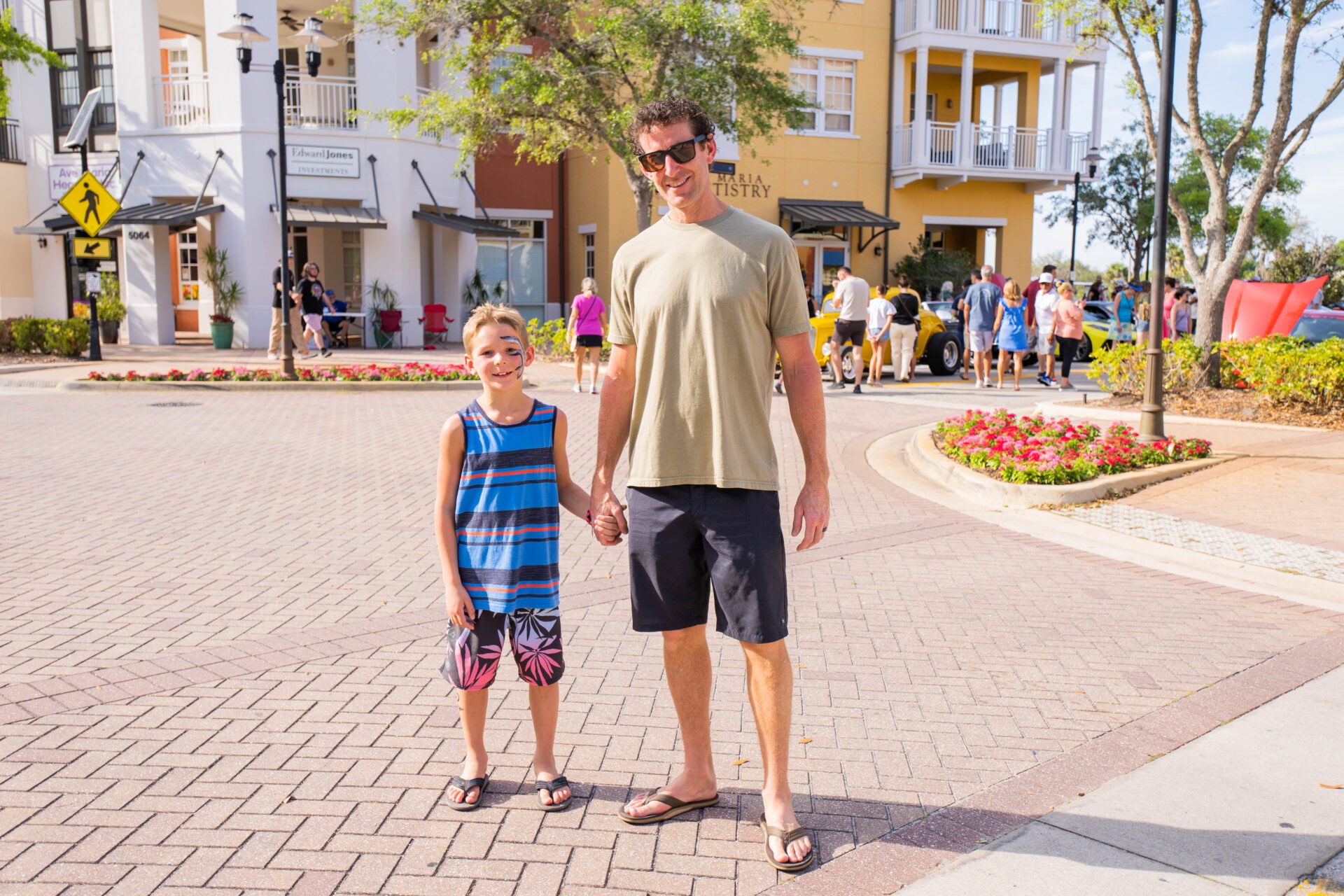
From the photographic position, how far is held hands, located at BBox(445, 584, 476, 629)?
338 centimetres

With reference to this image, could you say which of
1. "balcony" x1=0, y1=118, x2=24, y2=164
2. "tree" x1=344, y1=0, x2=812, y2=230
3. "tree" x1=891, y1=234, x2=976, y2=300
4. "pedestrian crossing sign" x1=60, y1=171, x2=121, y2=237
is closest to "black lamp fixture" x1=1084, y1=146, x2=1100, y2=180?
"tree" x1=891, y1=234, x2=976, y2=300

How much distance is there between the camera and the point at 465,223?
26266 mm

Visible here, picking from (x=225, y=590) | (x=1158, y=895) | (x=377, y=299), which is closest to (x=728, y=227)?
(x=1158, y=895)

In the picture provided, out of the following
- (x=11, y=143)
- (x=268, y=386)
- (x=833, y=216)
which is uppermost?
(x=11, y=143)

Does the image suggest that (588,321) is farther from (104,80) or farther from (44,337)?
(104,80)

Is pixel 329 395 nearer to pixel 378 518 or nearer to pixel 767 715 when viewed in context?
pixel 378 518

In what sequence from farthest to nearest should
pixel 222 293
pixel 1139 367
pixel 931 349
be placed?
1. pixel 222 293
2. pixel 931 349
3. pixel 1139 367

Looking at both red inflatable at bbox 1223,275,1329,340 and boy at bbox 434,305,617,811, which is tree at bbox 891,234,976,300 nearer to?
red inflatable at bbox 1223,275,1329,340

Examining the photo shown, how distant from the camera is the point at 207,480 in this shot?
9.24m

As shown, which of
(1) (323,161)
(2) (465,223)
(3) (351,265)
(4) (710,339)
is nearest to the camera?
(4) (710,339)

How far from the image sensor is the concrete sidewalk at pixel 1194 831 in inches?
119

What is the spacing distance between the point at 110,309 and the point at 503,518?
890 inches

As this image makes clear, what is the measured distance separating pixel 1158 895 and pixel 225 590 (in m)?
4.71

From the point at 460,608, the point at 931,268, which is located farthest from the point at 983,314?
the point at 460,608
